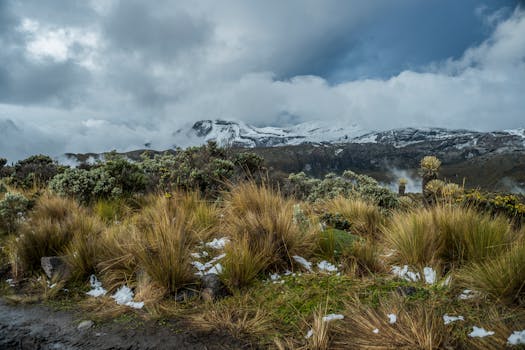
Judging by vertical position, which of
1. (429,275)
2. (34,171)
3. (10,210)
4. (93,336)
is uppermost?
(34,171)

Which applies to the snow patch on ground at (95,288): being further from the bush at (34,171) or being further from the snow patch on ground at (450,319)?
the bush at (34,171)

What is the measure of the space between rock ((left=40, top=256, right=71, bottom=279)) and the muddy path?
34.7 inches

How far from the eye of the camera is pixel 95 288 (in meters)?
4.53

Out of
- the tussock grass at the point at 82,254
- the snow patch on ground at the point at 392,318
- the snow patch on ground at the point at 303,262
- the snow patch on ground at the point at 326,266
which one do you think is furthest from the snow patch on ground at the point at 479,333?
the tussock grass at the point at 82,254

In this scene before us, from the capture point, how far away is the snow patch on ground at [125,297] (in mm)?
3918

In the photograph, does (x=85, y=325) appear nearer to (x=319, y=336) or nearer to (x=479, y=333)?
(x=319, y=336)

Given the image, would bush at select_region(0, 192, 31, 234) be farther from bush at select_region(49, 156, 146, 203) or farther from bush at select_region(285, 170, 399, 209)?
bush at select_region(285, 170, 399, 209)

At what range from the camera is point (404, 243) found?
479cm

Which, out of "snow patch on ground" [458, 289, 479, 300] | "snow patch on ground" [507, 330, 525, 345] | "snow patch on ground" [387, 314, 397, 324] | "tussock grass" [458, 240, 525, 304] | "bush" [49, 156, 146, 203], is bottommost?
"snow patch on ground" [458, 289, 479, 300]

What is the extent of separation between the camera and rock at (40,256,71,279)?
15.5ft

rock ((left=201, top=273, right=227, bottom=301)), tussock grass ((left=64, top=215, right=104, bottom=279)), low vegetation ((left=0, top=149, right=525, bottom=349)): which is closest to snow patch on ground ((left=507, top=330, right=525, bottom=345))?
low vegetation ((left=0, top=149, right=525, bottom=349))

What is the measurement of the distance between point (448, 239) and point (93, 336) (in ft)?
15.1

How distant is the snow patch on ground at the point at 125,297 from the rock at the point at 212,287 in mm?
735

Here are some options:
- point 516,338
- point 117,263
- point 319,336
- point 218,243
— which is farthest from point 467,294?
point 117,263
